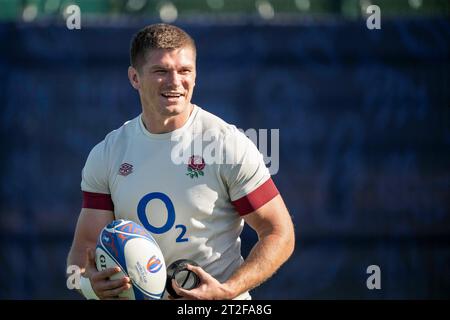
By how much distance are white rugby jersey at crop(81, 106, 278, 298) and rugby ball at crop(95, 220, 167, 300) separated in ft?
0.79

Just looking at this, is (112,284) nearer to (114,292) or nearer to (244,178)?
(114,292)

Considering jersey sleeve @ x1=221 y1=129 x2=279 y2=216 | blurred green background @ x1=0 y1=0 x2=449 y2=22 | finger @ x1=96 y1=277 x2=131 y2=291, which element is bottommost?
finger @ x1=96 y1=277 x2=131 y2=291

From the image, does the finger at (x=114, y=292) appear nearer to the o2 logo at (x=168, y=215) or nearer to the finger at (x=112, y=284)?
the finger at (x=112, y=284)

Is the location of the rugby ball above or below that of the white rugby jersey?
below

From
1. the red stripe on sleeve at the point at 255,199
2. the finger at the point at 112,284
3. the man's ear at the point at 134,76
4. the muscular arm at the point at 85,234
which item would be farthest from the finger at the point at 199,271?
the man's ear at the point at 134,76

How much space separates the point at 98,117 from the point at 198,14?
107cm

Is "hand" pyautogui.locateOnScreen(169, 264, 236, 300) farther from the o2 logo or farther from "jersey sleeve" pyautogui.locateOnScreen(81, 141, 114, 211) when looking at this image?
"jersey sleeve" pyautogui.locateOnScreen(81, 141, 114, 211)

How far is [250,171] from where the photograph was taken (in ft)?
15.7

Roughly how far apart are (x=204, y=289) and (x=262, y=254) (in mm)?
428

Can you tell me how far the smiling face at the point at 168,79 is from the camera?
478 cm

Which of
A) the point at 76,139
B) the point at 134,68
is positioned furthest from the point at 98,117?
the point at 134,68

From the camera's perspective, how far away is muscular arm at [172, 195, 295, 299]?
14.7 ft

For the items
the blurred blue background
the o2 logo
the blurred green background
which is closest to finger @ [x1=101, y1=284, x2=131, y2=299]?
the o2 logo

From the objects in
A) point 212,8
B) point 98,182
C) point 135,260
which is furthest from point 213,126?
point 212,8
